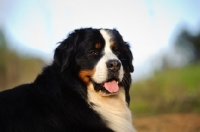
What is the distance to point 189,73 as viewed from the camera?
14.5m

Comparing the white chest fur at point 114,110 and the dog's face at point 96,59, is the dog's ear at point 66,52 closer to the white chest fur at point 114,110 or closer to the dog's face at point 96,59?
the dog's face at point 96,59

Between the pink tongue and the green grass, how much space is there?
916 cm

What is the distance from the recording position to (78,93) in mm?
4758

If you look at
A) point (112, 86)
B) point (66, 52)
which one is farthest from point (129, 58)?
point (66, 52)

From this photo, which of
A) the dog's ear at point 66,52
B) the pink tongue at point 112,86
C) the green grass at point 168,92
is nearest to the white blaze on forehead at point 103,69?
the pink tongue at point 112,86

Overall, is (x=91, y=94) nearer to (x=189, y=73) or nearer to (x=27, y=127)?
(x=27, y=127)

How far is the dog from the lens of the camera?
14.7ft

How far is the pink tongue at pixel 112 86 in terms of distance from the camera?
Result: 4834mm

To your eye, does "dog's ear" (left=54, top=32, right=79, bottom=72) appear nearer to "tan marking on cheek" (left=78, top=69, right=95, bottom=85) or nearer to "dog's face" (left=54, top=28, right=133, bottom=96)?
"dog's face" (left=54, top=28, right=133, bottom=96)

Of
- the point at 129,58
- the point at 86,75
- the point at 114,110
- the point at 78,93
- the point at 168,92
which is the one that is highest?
the point at 129,58

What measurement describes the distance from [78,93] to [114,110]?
60 cm

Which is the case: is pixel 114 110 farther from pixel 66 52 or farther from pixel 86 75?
pixel 66 52

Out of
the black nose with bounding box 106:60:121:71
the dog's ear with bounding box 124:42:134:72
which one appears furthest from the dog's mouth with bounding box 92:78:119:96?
the dog's ear with bounding box 124:42:134:72

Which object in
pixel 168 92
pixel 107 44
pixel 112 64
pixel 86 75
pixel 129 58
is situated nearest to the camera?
pixel 112 64
